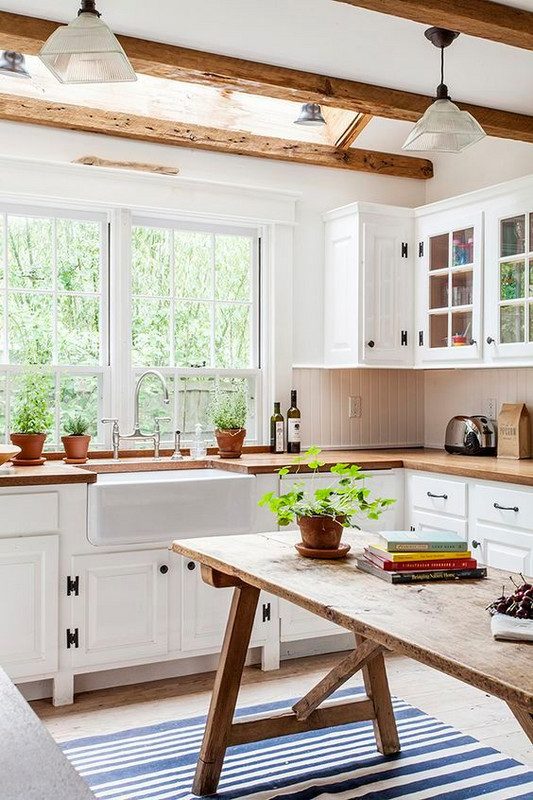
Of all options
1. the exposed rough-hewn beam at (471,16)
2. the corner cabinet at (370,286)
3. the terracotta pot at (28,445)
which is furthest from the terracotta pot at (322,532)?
the corner cabinet at (370,286)

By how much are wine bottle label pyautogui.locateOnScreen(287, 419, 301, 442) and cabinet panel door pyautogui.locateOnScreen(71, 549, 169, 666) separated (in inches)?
46.7

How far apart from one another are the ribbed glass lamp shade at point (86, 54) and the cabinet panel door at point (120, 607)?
1870mm

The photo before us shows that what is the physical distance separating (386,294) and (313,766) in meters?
2.56

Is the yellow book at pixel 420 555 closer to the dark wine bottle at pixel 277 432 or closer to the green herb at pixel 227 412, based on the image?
the green herb at pixel 227 412

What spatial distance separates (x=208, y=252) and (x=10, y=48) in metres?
1.61

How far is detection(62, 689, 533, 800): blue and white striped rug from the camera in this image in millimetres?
2670

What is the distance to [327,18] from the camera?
10.8 ft

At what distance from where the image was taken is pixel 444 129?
305cm

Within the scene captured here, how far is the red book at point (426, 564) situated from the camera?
2137 mm

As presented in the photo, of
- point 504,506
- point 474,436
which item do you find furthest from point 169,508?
point 474,436

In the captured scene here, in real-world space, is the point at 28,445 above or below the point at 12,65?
below

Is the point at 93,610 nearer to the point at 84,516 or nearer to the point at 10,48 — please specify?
the point at 84,516

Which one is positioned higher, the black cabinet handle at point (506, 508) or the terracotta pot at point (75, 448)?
the terracotta pot at point (75, 448)

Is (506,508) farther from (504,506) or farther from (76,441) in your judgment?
(76,441)
